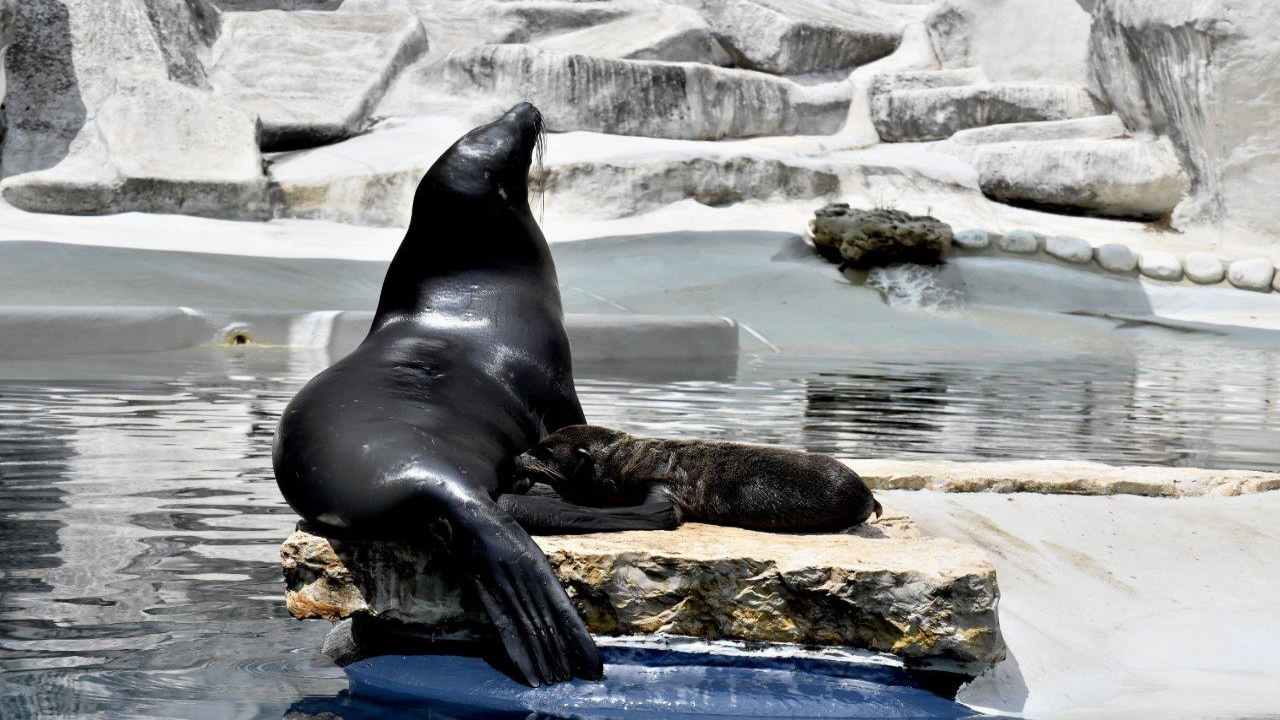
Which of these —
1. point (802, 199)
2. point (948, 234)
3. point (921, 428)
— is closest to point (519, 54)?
point (802, 199)

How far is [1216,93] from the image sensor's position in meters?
18.4

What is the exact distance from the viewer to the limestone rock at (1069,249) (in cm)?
1700

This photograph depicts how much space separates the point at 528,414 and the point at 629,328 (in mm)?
8122

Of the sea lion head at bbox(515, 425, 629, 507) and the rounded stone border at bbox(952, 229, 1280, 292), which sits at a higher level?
the sea lion head at bbox(515, 425, 629, 507)

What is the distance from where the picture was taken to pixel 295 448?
130 inches

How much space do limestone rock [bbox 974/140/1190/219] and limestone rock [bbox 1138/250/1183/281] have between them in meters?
1.75

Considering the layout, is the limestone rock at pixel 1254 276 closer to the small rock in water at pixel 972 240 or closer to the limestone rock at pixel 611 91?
the small rock in water at pixel 972 240

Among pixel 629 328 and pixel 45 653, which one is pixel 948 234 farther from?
pixel 45 653

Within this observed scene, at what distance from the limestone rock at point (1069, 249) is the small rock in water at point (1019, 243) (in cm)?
22

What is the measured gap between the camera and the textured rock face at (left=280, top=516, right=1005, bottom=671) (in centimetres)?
278

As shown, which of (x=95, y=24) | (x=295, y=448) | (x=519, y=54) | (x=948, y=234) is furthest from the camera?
(x=519, y=54)

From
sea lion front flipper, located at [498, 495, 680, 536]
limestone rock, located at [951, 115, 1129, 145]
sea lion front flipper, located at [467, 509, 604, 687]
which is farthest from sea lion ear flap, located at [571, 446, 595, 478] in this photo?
limestone rock, located at [951, 115, 1129, 145]

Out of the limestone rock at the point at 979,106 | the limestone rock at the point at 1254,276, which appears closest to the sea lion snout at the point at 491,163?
the limestone rock at the point at 1254,276

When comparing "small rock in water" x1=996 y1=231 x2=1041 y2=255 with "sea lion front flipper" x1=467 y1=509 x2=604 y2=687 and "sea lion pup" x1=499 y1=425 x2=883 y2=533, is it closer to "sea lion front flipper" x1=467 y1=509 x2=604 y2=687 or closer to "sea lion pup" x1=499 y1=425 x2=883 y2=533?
"sea lion pup" x1=499 y1=425 x2=883 y2=533
